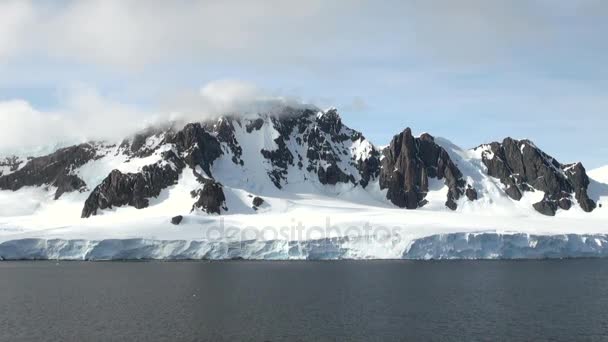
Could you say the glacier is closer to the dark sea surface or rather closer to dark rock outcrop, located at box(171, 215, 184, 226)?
dark rock outcrop, located at box(171, 215, 184, 226)

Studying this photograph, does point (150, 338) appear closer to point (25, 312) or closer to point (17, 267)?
point (25, 312)

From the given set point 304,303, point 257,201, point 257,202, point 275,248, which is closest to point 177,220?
point 275,248

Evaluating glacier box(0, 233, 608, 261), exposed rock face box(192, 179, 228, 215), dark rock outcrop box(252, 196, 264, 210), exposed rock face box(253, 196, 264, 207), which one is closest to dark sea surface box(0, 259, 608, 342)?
glacier box(0, 233, 608, 261)

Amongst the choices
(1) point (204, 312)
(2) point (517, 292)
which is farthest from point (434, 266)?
(1) point (204, 312)

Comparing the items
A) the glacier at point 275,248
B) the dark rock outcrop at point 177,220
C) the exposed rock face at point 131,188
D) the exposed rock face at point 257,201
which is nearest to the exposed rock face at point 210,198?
the exposed rock face at point 257,201

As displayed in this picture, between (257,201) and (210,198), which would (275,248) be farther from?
(257,201)
